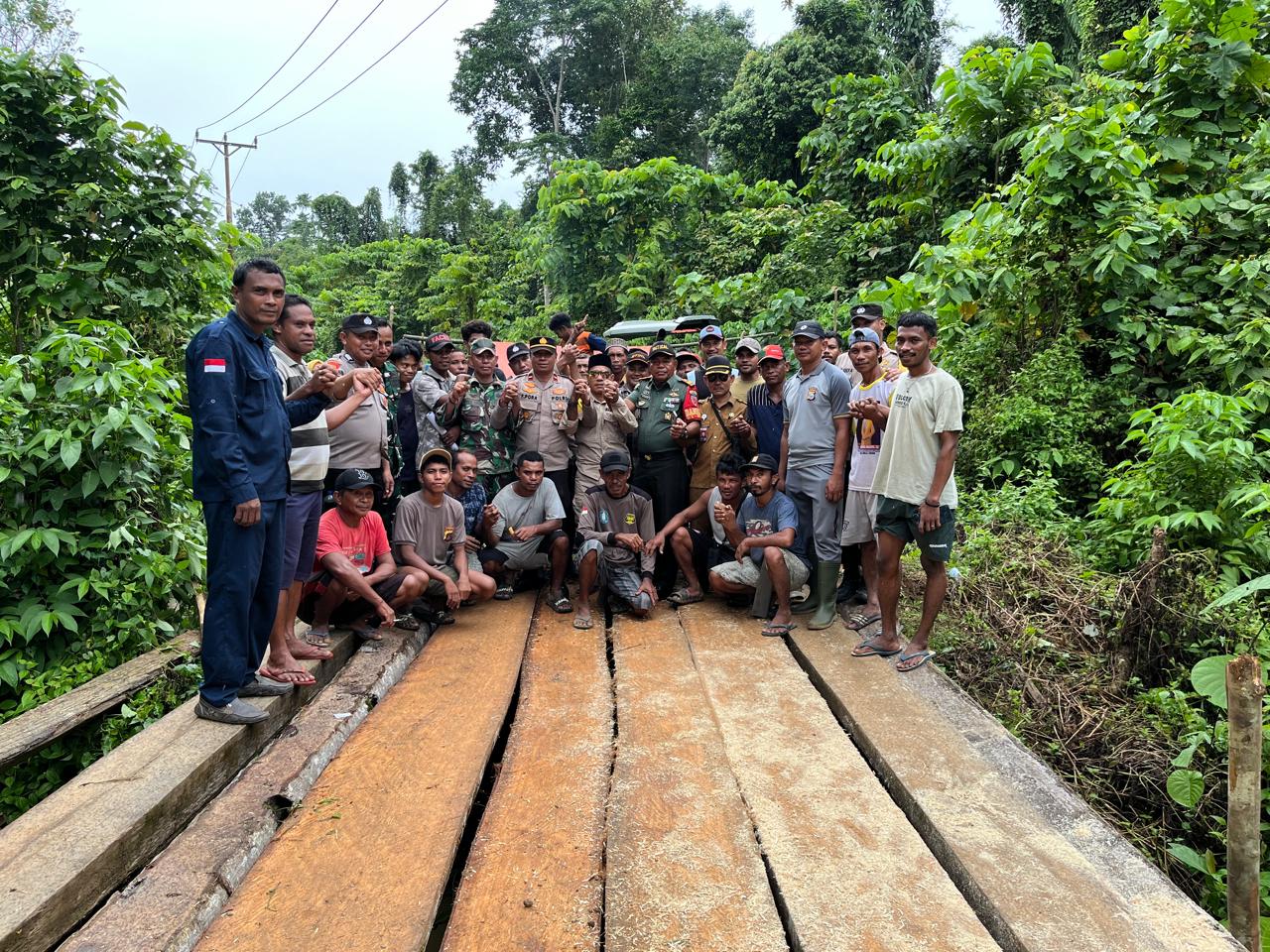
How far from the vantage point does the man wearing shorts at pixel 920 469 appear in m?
4.07

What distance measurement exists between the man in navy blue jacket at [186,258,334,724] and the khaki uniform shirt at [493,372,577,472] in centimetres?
246

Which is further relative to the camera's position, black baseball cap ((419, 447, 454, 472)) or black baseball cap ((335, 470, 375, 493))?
black baseball cap ((419, 447, 454, 472))

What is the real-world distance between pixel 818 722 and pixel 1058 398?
14.4 ft

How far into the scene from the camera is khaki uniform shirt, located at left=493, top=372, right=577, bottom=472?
576 centimetres

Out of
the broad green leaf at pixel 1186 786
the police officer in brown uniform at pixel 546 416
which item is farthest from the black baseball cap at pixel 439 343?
the broad green leaf at pixel 1186 786

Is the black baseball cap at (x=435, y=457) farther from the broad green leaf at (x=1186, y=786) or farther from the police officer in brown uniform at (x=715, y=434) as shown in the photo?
the broad green leaf at (x=1186, y=786)

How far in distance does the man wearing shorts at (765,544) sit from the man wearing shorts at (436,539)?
171 centimetres

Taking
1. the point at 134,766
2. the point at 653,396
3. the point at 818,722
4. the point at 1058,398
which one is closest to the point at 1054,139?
the point at 1058,398

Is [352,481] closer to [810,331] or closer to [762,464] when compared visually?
[762,464]

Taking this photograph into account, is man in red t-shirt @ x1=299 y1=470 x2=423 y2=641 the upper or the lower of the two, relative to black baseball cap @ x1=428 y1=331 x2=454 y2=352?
lower

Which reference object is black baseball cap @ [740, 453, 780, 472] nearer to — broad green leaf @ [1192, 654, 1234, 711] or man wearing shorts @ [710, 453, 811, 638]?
man wearing shorts @ [710, 453, 811, 638]

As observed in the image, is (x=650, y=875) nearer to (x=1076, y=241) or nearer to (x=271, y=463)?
(x=271, y=463)

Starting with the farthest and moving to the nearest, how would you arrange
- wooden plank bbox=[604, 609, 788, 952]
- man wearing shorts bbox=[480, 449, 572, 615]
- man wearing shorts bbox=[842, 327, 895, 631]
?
man wearing shorts bbox=[480, 449, 572, 615]
man wearing shorts bbox=[842, 327, 895, 631]
wooden plank bbox=[604, 609, 788, 952]

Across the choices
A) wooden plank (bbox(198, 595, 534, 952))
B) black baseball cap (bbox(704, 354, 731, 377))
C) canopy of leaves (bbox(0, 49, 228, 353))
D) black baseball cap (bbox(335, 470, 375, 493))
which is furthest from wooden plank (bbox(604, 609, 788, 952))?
canopy of leaves (bbox(0, 49, 228, 353))
